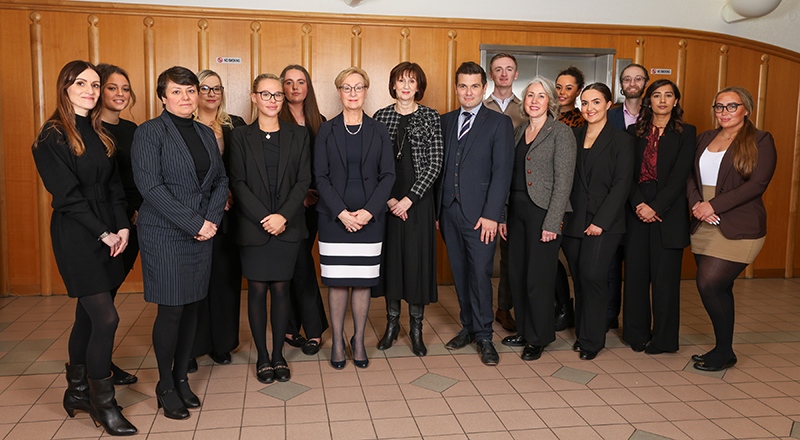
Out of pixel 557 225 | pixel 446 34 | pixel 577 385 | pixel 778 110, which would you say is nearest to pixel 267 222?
pixel 557 225

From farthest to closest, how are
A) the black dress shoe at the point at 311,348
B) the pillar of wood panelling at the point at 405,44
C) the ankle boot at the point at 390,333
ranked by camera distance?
1. the pillar of wood panelling at the point at 405,44
2. the ankle boot at the point at 390,333
3. the black dress shoe at the point at 311,348

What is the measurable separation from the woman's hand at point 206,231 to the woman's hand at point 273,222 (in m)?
0.37

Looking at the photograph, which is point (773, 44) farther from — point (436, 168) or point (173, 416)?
point (173, 416)

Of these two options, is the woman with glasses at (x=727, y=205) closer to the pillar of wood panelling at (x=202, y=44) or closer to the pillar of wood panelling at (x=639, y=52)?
the pillar of wood panelling at (x=639, y=52)

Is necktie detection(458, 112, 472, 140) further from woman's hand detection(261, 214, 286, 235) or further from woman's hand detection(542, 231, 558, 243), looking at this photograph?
woman's hand detection(261, 214, 286, 235)

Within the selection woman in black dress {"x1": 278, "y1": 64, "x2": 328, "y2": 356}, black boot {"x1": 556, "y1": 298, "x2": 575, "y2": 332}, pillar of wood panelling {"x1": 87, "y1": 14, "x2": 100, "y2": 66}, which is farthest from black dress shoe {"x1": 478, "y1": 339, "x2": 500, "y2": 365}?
pillar of wood panelling {"x1": 87, "y1": 14, "x2": 100, "y2": 66}

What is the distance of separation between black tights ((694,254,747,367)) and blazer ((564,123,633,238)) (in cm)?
63

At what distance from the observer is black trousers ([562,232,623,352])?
377 cm

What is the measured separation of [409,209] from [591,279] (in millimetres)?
1344

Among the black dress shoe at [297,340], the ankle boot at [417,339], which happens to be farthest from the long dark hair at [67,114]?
the ankle boot at [417,339]

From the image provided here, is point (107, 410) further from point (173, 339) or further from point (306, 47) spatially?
point (306, 47)

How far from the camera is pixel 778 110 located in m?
6.57

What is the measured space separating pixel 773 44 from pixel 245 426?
281 inches

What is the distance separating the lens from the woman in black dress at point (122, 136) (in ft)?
10.6
